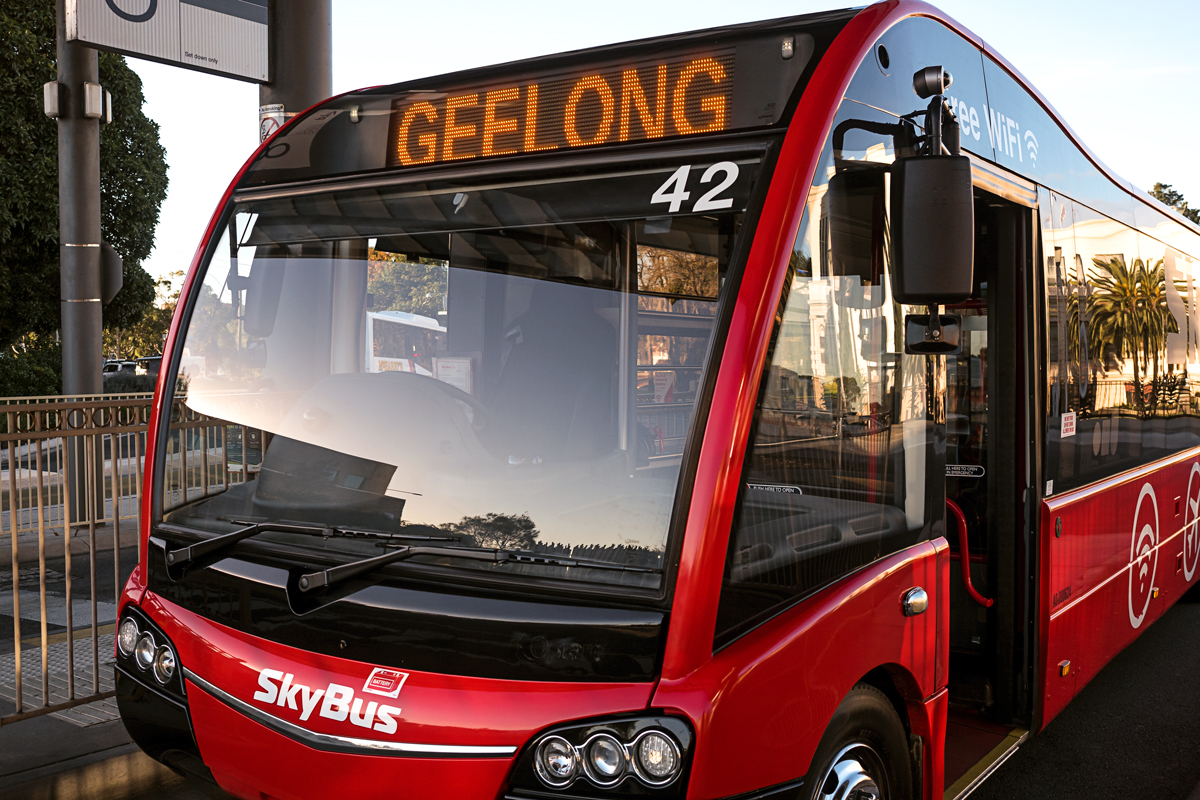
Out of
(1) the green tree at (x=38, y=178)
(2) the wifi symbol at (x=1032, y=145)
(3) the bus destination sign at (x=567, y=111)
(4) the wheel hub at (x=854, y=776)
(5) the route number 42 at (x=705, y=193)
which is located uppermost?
(1) the green tree at (x=38, y=178)

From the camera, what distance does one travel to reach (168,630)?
9.43 feet

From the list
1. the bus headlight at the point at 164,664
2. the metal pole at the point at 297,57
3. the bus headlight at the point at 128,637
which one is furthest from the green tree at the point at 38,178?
the bus headlight at the point at 164,664

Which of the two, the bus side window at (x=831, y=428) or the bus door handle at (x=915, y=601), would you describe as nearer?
the bus side window at (x=831, y=428)

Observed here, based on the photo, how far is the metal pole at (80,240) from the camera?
10.0m

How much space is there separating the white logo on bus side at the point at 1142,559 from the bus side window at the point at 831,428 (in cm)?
276

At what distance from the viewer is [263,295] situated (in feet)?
10.4

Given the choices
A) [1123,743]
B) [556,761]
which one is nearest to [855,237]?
[556,761]

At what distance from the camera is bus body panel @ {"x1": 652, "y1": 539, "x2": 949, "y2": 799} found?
219 centimetres

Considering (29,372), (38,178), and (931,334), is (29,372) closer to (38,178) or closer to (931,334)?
(38,178)

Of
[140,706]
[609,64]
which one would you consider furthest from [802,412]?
[140,706]

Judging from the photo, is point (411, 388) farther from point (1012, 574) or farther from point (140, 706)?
point (1012, 574)

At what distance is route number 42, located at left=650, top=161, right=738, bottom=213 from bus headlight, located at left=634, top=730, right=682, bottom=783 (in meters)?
1.24

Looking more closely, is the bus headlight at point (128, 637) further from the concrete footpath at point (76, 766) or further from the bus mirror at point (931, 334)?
the bus mirror at point (931, 334)

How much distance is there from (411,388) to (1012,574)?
8.44ft
